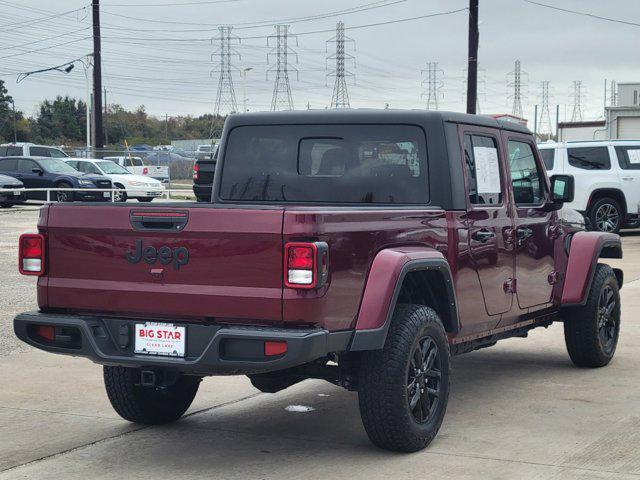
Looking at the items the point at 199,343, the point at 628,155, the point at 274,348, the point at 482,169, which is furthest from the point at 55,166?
the point at 274,348

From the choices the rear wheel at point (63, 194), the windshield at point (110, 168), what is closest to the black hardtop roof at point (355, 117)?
the rear wheel at point (63, 194)

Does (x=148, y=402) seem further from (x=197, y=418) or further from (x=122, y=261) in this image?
(x=122, y=261)

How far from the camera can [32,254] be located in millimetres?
6000

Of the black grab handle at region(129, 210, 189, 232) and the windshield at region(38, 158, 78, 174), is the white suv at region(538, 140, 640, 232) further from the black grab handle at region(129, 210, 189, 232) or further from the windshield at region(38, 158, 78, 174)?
the black grab handle at region(129, 210, 189, 232)

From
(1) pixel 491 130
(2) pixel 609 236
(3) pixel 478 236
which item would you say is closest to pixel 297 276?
(3) pixel 478 236

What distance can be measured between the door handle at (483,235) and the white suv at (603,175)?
15552 mm

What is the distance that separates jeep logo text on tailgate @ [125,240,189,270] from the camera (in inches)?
220

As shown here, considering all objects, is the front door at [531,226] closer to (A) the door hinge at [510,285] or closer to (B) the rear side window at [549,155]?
(A) the door hinge at [510,285]

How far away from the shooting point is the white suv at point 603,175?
22078 mm

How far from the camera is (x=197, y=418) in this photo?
7.14 meters

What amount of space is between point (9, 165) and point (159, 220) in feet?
98.8

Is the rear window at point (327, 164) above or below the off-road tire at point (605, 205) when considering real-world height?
above

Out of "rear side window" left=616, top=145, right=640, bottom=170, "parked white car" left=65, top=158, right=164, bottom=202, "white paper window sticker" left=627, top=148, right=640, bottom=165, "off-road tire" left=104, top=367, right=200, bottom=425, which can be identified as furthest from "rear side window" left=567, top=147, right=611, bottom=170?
"off-road tire" left=104, top=367, right=200, bottom=425

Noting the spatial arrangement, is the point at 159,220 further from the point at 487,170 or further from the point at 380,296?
the point at 487,170
